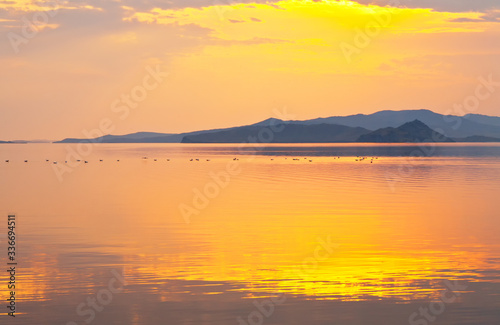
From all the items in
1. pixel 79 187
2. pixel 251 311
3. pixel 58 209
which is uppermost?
pixel 79 187

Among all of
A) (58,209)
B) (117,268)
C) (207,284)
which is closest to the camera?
(207,284)

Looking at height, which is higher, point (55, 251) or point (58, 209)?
point (58, 209)

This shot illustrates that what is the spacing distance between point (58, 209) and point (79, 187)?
17.5 meters

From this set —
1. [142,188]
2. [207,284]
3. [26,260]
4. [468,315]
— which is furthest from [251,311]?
[142,188]

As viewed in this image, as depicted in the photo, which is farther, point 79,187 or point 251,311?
point 79,187

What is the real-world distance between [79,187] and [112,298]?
39979 mm

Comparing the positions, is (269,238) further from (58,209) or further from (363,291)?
(58,209)

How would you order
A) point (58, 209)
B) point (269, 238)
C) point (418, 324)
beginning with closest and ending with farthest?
point (418, 324) → point (269, 238) → point (58, 209)

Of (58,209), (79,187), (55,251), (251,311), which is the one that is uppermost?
(79,187)

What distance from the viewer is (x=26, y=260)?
76.6 feet

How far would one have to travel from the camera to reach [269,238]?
92.5 ft

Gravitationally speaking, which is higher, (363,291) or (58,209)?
(58,209)

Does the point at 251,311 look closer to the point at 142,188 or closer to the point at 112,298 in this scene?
the point at 112,298

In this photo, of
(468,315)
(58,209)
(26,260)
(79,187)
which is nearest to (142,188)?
(79,187)
